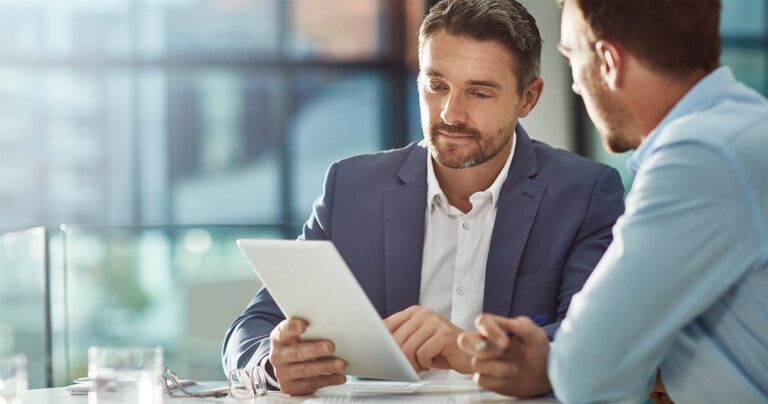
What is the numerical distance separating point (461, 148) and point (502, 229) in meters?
0.18

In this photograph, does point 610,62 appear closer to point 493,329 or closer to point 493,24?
point 493,329

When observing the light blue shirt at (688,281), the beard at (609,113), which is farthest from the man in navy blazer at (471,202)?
the light blue shirt at (688,281)

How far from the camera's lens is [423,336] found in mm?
1731

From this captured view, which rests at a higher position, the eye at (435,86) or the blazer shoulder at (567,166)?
the eye at (435,86)

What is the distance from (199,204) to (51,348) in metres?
2.90

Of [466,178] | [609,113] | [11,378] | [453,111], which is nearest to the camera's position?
[11,378]

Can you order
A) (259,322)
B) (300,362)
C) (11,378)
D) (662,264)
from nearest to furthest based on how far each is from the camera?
1. (662,264)
2. (11,378)
3. (300,362)
4. (259,322)

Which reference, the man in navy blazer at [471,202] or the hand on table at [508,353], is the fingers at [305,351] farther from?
the man in navy blazer at [471,202]

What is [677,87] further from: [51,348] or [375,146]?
[375,146]

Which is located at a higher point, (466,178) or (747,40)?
(747,40)

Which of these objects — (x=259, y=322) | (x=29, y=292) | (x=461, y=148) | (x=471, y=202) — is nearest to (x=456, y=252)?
(x=471, y=202)

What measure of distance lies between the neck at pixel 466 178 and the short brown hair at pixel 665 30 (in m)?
0.79

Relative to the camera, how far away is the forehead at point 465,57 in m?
2.20

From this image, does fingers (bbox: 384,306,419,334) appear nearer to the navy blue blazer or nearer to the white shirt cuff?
the white shirt cuff
